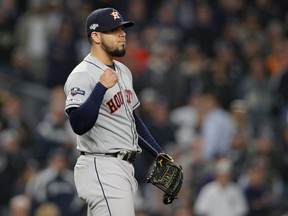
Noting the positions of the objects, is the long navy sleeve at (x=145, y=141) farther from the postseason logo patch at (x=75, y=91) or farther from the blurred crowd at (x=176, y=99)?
the blurred crowd at (x=176, y=99)

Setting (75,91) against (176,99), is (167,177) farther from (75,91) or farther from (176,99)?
(176,99)

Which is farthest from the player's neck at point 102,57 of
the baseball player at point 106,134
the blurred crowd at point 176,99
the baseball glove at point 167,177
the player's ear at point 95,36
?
the blurred crowd at point 176,99

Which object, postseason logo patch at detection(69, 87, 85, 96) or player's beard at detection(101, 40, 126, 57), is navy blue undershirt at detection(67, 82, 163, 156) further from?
player's beard at detection(101, 40, 126, 57)

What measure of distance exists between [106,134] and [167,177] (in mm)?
597

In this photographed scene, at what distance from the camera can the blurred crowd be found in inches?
511

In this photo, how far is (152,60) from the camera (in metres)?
15.9

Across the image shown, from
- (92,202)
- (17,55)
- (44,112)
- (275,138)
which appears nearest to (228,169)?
(275,138)

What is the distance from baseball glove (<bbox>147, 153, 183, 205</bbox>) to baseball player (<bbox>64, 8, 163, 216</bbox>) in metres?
0.20

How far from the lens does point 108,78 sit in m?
7.07

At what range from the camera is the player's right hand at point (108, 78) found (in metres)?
7.05

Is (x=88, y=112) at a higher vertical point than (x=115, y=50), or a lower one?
lower

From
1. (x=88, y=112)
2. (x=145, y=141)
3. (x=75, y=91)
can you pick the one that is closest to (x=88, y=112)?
(x=88, y=112)

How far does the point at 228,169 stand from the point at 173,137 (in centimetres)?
144

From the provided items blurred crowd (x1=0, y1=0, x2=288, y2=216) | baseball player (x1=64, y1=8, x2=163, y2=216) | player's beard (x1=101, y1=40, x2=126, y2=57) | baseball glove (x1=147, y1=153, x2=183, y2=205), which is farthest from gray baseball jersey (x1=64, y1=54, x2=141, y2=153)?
blurred crowd (x1=0, y1=0, x2=288, y2=216)
